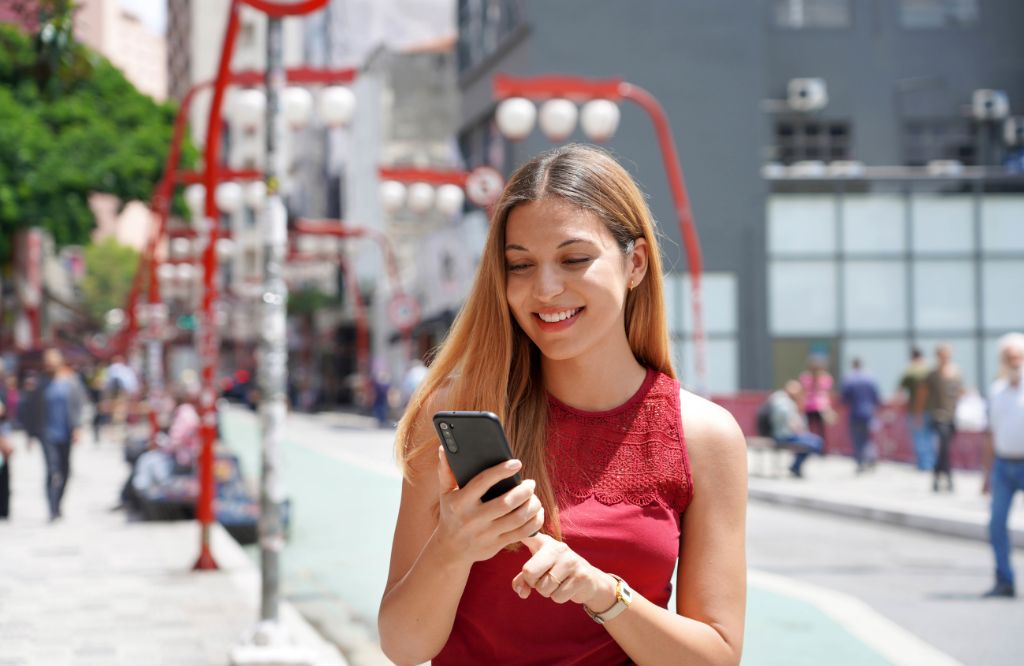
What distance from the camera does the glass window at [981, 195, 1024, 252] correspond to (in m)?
33.7

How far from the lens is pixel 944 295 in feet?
112

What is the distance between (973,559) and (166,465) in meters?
8.59

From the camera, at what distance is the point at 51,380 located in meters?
17.2

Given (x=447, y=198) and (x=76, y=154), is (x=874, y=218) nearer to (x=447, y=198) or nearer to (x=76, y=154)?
(x=447, y=198)

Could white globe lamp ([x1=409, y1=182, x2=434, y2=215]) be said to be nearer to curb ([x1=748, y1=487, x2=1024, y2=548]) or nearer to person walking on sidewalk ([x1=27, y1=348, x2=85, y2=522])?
curb ([x1=748, y1=487, x2=1024, y2=548])

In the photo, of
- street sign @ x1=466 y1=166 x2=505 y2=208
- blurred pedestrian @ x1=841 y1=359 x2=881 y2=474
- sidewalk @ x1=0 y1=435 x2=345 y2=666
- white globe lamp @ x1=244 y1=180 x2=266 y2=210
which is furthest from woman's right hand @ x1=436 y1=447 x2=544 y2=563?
street sign @ x1=466 y1=166 x2=505 y2=208

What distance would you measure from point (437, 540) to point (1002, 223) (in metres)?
33.6

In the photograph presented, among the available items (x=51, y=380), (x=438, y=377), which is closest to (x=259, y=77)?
(x=51, y=380)

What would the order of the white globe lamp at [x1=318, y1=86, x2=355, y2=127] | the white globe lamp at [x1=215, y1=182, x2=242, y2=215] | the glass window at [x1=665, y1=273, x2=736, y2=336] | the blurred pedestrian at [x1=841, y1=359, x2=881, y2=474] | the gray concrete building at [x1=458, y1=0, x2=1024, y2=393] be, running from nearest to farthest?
the white globe lamp at [x1=318, y1=86, x2=355, y2=127] → the blurred pedestrian at [x1=841, y1=359, x2=881, y2=474] → the white globe lamp at [x1=215, y1=182, x2=242, y2=215] → the gray concrete building at [x1=458, y1=0, x2=1024, y2=393] → the glass window at [x1=665, y1=273, x2=736, y2=336]

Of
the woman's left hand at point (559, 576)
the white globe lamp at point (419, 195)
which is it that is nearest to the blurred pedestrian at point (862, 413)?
the white globe lamp at point (419, 195)

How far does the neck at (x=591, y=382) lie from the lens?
271 cm

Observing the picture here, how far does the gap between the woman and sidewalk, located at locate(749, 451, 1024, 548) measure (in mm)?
11378

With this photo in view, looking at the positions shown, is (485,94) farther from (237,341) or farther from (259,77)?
(237,341)

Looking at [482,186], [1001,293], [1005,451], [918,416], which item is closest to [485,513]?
[1005,451]
